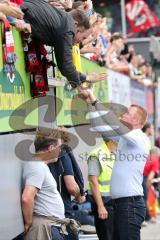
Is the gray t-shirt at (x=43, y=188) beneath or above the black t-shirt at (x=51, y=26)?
beneath

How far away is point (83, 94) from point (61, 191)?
3.36ft

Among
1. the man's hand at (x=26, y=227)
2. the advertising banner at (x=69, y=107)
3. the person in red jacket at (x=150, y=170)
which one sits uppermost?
the advertising banner at (x=69, y=107)

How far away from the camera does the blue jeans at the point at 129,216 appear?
700 centimetres

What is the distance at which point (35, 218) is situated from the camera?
6.05 m

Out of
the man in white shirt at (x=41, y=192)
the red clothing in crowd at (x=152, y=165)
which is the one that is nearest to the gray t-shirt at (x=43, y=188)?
the man in white shirt at (x=41, y=192)

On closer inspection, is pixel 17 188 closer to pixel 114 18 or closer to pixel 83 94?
pixel 83 94

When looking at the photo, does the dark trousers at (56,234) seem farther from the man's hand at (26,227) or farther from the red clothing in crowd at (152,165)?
the red clothing in crowd at (152,165)

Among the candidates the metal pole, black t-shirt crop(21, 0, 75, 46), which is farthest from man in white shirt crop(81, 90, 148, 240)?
the metal pole

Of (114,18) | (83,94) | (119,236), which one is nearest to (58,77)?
(83,94)

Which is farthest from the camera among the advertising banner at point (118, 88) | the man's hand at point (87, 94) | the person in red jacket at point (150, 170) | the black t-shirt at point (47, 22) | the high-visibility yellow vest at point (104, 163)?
the person in red jacket at point (150, 170)

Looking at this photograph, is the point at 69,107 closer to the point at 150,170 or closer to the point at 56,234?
the point at 56,234

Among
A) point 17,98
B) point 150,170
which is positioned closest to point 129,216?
point 17,98

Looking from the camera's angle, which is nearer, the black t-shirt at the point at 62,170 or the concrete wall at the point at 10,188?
the concrete wall at the point at 10,188

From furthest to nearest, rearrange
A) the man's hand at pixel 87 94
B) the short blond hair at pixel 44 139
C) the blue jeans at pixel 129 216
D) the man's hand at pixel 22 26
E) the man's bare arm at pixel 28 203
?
1. the blue jeans at pixel 129 216
2. the man's hand at pixel 87 94
3. the short blond hair at pixel 44 139
4. the man's bare arm at pixel 28 203
5. the man's hand at pixel 22 26
